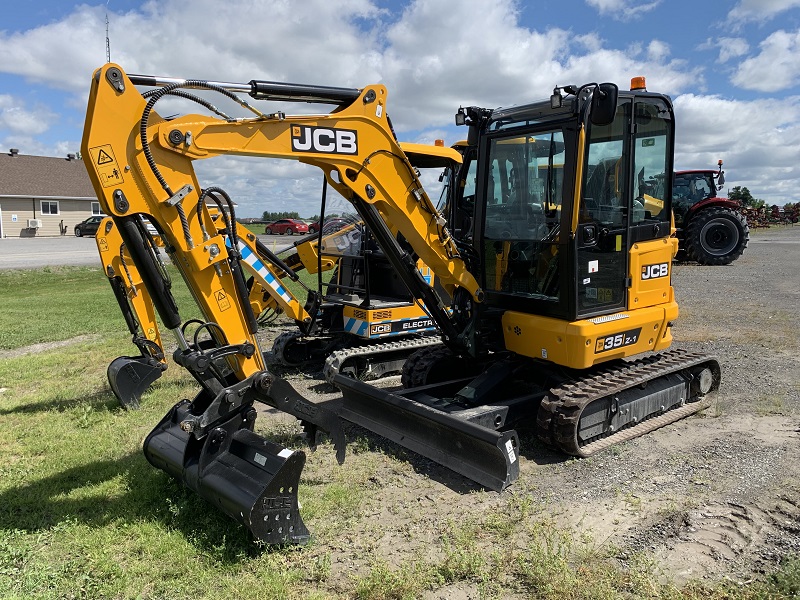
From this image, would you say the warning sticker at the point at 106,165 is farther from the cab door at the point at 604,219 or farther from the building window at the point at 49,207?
the building window at the point at 49,207

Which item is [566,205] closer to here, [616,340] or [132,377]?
[616,340]

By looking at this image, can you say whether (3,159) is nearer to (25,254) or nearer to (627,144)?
(25,254)

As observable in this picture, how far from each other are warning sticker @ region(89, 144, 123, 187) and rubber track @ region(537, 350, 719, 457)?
12.1ft

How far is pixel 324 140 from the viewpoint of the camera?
4.64m

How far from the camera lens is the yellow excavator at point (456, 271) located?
4.05 meters

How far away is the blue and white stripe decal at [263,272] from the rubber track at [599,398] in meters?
3.92

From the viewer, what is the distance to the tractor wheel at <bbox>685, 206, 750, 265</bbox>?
19.5 m

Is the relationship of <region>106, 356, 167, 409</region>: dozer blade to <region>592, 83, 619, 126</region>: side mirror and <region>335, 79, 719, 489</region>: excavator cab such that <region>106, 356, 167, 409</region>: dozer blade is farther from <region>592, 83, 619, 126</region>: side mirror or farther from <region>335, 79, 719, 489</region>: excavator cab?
<region>592, 83, 619, 126</region>: side mirror

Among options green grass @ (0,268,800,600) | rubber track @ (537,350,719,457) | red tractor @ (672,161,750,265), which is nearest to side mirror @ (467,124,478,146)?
rubber track @ (537,350,719,457)

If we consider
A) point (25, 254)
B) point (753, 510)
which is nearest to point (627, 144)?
point (753, 510)

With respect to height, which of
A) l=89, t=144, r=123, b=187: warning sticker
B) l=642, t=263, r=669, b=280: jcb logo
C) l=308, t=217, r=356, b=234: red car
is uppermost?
l=89, t=144, r=123, b=187: warning sticker

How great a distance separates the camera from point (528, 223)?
5793 millimetres

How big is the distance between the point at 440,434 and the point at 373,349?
272 centimetres

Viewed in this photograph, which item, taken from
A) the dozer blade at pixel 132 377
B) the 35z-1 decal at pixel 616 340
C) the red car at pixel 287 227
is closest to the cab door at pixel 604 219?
the 35z-1 decal at pixel 616 340
